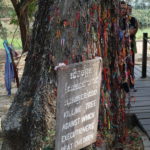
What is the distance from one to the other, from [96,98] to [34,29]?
4.01ft

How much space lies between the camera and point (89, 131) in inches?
102

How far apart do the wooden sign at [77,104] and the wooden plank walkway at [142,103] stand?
6.30ft

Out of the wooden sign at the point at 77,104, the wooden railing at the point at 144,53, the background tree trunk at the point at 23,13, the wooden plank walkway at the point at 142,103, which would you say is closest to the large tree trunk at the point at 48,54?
the wooden sign at the point at 77,104

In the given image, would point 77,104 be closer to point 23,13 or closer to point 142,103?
point 142,103

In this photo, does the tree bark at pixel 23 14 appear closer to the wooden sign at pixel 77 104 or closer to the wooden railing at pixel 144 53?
the wooden railing at pixel 144 53

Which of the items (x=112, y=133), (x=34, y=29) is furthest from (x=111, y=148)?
(x=34, y=29)

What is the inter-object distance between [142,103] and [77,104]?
11.0 ft

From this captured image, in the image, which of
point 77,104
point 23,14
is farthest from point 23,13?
point 77,104

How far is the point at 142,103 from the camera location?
18.3ft

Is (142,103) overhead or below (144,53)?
below

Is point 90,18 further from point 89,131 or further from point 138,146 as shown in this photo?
point 138,146

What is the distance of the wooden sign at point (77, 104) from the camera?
225cm

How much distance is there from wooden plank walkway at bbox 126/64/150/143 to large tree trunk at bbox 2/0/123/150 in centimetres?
162

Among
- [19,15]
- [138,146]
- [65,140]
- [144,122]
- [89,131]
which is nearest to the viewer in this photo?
[65,140]
